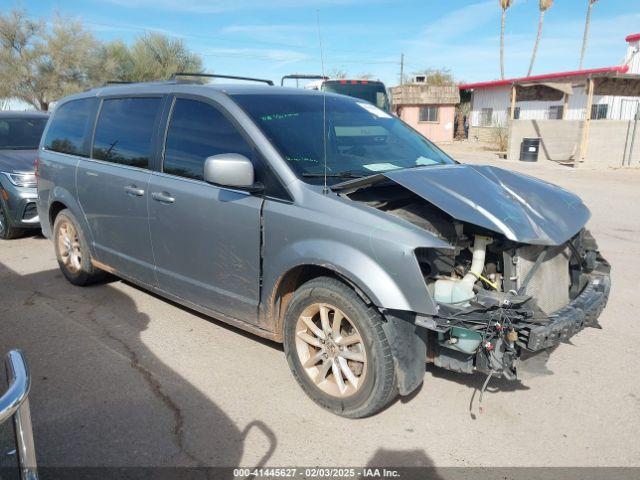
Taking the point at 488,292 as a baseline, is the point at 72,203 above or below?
above

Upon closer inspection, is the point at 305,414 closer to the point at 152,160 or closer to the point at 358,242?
the point at 358,242

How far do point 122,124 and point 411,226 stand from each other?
2927 millimetres

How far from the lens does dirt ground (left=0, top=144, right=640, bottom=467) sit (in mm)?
2889

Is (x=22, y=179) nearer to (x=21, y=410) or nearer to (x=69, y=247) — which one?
(x=69, y=247)

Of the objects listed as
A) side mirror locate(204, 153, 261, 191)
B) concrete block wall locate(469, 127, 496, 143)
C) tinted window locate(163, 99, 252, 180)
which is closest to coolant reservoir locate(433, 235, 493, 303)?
side mirror locate(204, 153, 261, 191)

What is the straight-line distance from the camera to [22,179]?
736 centimetres

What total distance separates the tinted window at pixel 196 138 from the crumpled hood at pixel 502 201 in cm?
114

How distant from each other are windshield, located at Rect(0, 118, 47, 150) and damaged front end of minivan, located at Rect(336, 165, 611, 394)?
7.37 metres

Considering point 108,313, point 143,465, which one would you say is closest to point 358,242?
point 143,465

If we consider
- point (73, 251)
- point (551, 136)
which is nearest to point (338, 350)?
point (73, 251)

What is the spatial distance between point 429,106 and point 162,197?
32.4 metres

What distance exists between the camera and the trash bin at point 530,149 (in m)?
20.3

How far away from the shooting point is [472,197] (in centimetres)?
314

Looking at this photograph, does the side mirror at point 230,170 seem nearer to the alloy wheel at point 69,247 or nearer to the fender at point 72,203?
the fender at point 72,203
